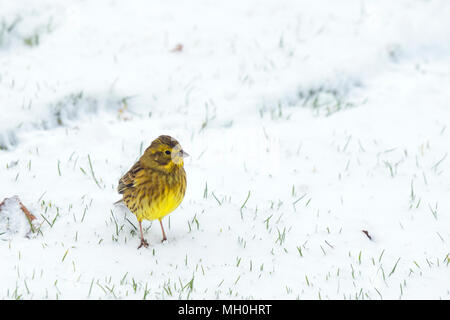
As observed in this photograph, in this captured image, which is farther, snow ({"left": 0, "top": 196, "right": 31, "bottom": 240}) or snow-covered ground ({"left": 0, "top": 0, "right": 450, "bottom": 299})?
snow ({"left": 0, "top": 196, "right": 31, "bottom": 240})

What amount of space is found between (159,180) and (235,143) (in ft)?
7.05

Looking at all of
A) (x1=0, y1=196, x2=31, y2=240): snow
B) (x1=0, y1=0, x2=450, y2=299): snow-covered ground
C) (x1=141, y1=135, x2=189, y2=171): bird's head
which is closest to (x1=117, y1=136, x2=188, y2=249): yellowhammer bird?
(x1=141, y1=135, x2=189, y2=171): bird's head

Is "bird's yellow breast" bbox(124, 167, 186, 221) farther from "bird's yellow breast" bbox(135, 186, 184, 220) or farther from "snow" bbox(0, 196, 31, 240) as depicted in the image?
"snow" bbox(0, 196, 31, 240)

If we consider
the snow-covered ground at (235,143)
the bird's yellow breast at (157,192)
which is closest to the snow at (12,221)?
the snow-covered ground at (235,143)

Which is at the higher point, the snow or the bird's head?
the bird's head

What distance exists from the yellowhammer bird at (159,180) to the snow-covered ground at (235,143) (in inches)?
17.3

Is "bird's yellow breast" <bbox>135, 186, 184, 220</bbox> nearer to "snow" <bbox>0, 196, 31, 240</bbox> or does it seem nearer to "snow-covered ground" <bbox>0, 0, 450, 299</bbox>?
"snow-covered ground" <bbox>0, 0, 450, 299</bbox>

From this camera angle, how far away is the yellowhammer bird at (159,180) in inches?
174

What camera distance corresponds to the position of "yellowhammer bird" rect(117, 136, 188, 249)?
442cm

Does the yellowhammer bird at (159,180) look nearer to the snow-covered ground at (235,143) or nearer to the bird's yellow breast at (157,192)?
the bird's yellow breast at (157,192)

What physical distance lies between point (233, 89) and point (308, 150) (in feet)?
5.48

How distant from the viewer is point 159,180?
4.43m

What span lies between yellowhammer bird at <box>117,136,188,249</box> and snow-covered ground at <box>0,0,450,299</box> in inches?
17.3
